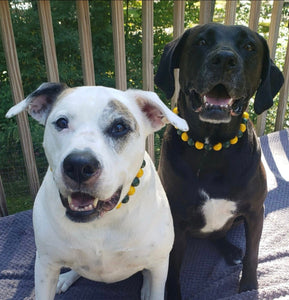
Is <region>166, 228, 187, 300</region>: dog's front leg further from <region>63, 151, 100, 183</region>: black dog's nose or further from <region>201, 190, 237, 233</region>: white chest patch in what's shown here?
<region>63, 151, 100, 183</region>: black dog's nose

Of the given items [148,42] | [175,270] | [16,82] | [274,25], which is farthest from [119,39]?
[175,270]

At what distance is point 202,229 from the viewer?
84.6 inches

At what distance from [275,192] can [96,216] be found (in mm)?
2012

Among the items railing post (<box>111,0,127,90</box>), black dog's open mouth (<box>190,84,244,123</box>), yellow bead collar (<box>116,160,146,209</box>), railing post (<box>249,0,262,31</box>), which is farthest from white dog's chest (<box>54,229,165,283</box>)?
railing post (<box>249,0,262,31</box>)

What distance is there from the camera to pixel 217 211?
203 cm

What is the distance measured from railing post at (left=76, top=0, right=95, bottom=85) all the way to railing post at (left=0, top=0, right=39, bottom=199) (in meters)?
0.46

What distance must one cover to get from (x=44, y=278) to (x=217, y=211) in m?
0.94

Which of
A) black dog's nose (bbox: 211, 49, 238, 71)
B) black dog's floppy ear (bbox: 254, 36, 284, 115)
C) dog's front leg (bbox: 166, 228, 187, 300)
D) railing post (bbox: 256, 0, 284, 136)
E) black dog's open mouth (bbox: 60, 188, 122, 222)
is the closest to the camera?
black dog's open mouth (bbox: 60, 188, 122, 222)

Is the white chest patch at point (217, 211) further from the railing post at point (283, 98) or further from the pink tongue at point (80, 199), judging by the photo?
the railing post at point (283, 98)

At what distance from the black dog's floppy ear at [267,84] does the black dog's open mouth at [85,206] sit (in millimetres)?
969

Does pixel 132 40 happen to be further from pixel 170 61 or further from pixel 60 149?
pixel 60 149

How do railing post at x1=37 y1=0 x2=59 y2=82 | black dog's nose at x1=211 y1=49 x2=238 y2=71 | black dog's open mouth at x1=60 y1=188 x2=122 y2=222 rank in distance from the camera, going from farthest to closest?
railing post at x1=37 y1=0 x2=59 y2=82 < black dog's nose at x1=211 y1=49 x2=238 y2=71 < black dog's open mouth at x1=60 y1=188 x2=122 y2=222

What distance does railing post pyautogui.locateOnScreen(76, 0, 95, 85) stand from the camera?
2.60m

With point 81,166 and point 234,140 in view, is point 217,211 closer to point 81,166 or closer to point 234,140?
point 234,140
